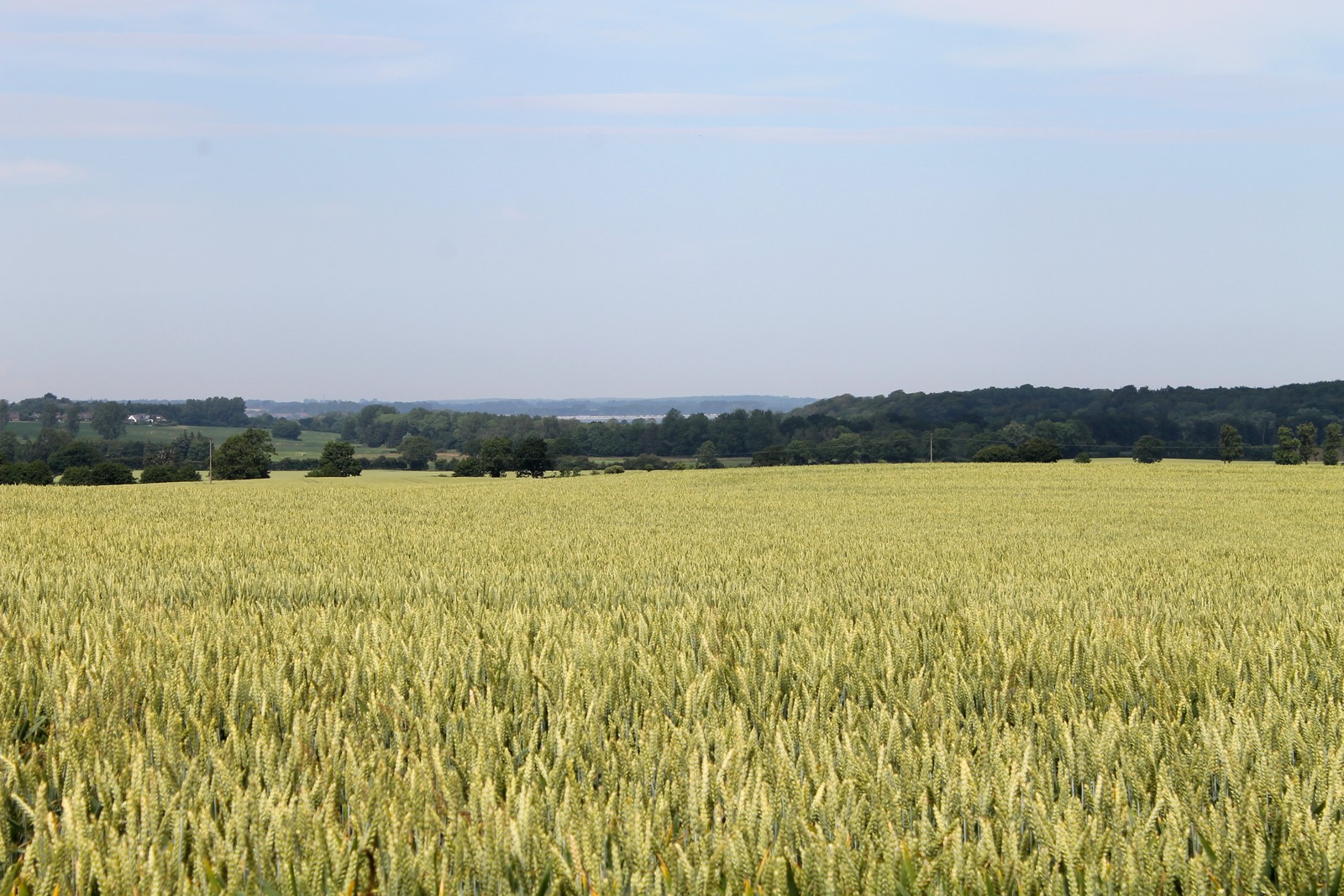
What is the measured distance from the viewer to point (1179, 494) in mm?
28375

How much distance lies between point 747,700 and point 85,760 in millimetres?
2141

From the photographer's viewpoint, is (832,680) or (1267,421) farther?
(1267,421)

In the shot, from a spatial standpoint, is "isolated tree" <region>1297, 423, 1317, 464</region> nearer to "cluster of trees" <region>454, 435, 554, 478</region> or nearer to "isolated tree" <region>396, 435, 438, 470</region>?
"cluster of trees" <region>454, 435, 554, 478</region>

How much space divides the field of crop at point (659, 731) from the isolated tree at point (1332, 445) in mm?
53739

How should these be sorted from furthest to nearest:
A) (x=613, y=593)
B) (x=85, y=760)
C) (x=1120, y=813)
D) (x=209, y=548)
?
1. (x=209, y=548)
2. (x=613, y=593)
3. (x=85, y=760)
4. (x=1120, y=813)

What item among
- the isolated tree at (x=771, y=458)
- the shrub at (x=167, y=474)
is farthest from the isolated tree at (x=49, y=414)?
the isolated tree at (x=771, y=458)

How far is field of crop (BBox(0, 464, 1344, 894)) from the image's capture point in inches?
82.8

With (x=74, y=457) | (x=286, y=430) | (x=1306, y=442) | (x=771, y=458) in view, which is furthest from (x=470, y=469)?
(x=286, y=430)

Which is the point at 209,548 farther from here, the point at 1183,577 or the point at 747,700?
the point at 1183,577

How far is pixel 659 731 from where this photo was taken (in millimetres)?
3059

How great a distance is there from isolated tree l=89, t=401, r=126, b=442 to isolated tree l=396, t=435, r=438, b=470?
44.3 meters

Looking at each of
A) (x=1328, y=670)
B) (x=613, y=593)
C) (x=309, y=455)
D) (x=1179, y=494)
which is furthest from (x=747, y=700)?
(x=309, y=455)

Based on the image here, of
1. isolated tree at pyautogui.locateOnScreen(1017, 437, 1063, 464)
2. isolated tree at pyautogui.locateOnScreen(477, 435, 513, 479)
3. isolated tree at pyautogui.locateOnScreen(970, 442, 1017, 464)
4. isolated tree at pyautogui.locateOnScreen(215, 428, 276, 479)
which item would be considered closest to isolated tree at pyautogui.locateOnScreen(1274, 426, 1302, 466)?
isolated tree at pyautogui.locateOnScreen(1017, 437, 1063, 464)

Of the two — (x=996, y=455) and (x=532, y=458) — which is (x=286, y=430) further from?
(x=996, y=455)
